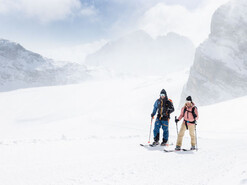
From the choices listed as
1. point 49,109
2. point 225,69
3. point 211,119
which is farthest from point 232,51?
point 49,109

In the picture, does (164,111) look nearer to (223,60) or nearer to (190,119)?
(190,119)

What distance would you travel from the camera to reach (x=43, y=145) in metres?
7.67

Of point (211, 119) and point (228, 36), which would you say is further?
point (228, 36)

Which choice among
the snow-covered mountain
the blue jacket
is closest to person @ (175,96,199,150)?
the blue jacket

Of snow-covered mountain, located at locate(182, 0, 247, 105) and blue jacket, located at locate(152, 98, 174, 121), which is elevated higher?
snow-covered mountain, located at locate(182, 0, 247, 105)

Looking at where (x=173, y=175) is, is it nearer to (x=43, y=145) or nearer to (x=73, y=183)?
(x=73, y=183)

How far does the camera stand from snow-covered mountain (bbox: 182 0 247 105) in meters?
71.8

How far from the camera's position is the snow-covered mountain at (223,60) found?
236 ft

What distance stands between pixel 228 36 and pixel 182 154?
8536cm

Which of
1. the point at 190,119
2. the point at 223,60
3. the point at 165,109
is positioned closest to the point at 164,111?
the point at 165,109

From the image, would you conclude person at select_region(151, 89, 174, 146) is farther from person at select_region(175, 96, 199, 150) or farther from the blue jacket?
person at select_region(175, 96, 199, 150)

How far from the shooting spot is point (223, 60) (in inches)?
2992

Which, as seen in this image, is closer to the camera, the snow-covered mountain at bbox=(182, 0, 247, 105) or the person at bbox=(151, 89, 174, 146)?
the person at bbox=(151, 89, 174, 146)

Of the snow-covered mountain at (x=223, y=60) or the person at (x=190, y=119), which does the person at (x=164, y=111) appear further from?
the snow-covered mountain at (x=223, y=60)
